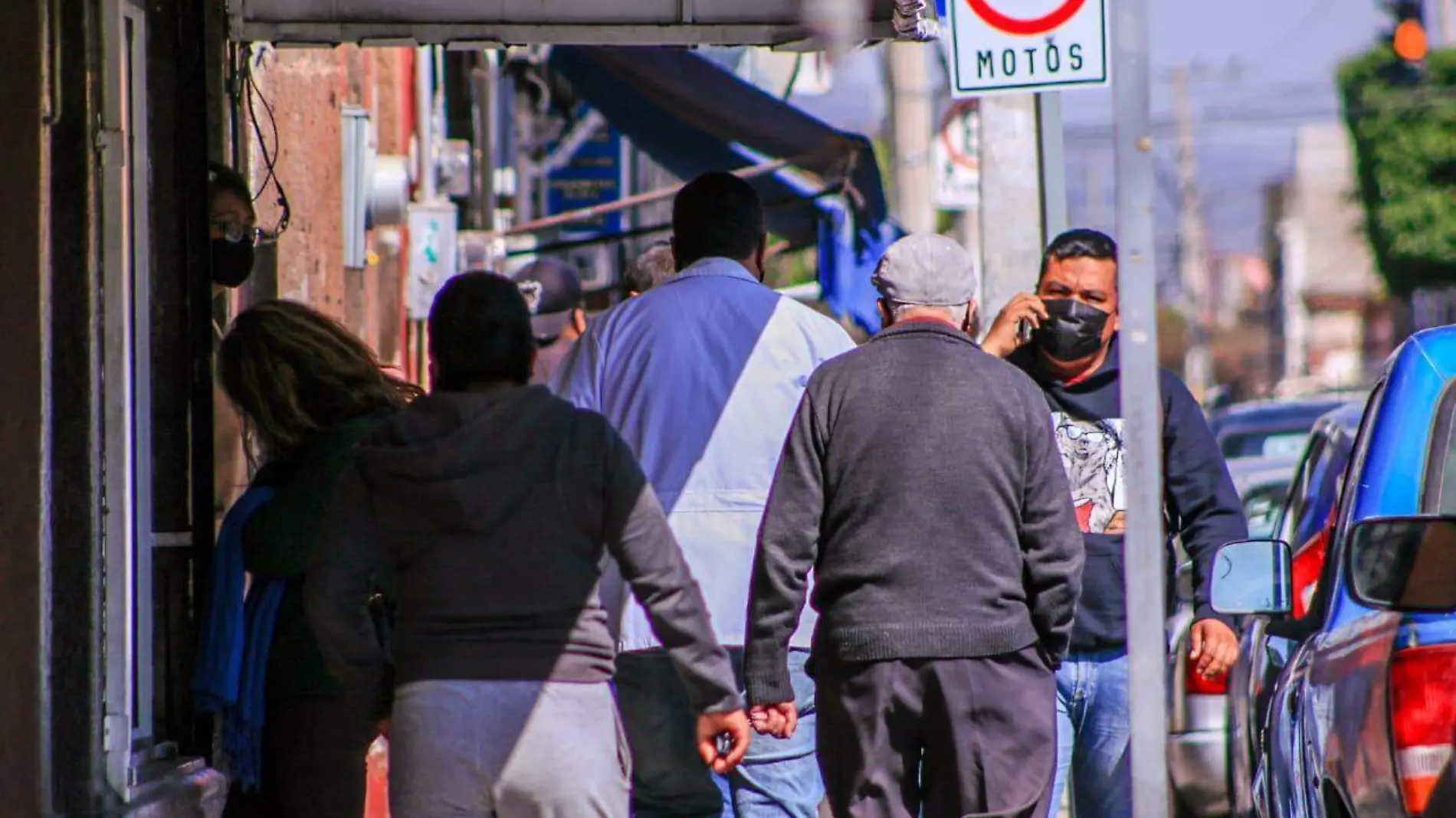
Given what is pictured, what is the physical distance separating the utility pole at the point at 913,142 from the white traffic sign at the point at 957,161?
12 centimetres

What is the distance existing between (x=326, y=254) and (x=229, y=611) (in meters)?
5.49

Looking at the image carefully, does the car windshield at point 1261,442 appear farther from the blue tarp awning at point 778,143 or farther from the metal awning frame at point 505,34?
the metal awning frame at point 505,34

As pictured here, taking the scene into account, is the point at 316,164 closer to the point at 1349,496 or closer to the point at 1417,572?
the point at 1349,496

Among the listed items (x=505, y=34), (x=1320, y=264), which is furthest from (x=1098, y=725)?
(x=1320, y=264)

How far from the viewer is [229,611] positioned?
16.5 ft

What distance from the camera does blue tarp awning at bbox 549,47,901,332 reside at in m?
11.6

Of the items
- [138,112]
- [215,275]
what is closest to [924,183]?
[215,275]

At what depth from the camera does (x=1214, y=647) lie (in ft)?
17.5

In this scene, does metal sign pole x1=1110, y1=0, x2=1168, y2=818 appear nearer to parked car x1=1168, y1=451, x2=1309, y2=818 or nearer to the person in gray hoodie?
the person in gray hoodie

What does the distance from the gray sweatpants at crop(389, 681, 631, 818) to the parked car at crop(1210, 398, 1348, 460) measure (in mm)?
10781

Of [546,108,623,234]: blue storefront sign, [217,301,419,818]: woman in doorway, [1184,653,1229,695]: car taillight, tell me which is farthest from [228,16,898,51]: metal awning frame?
[546,108,623,234]: blue storefront sign

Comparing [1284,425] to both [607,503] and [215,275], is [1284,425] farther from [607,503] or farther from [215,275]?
[607,503]

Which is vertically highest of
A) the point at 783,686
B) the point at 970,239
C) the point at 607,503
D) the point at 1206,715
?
the point at 970,239

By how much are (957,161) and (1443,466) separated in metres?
10.2
